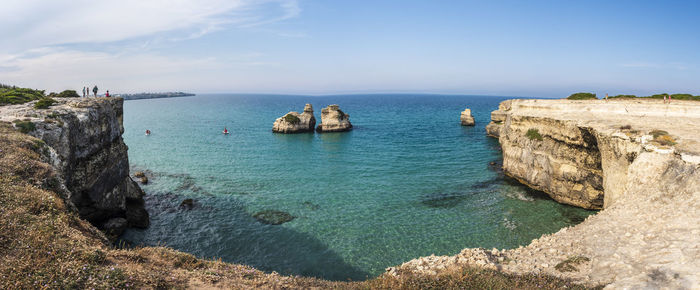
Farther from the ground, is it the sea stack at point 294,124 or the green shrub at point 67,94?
the green shrub at point 67,94

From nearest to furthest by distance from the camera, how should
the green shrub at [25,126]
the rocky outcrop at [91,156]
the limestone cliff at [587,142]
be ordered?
1. the green shrub at [25,126]
2. the rocky outcrop at [91,156]
3. the limestone cliff at [587,142]

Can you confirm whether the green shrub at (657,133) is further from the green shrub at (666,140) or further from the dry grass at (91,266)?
A: the dry grass at (91,266)

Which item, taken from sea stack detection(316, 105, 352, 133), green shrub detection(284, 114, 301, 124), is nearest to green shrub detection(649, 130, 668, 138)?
sea stack detection(316, 105, 352, 133)

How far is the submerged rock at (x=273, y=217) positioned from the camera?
25.0 m

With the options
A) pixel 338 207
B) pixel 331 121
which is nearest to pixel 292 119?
pixel 331 121

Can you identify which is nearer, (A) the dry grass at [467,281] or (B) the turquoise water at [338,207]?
(A) the dry grass at [467,281]

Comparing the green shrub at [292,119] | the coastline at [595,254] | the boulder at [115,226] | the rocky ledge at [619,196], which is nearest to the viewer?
the coastline at [595,254]

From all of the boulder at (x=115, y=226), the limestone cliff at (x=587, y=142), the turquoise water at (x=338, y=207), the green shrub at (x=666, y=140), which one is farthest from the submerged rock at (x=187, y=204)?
the green shrub at (x=666, y=140)

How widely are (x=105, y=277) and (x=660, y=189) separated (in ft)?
71.6

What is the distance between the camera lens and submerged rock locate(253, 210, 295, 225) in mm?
25000

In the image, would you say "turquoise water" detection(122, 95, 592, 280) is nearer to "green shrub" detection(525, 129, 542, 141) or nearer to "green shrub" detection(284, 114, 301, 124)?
"green shrub" detection(525, 129, 542, 141)

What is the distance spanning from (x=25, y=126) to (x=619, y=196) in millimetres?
33310

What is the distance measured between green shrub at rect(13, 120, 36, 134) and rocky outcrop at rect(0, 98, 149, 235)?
19cm

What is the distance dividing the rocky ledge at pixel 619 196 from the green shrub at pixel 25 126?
2032 cm
